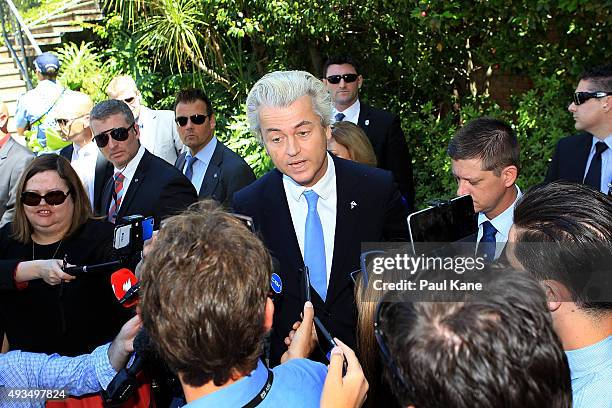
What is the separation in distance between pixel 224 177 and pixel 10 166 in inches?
63.4

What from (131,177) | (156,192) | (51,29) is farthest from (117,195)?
(51,29)

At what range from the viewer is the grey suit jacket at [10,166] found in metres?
5.23

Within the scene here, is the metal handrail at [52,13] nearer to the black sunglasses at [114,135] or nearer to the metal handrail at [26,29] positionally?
the metal handrail at [26,29]

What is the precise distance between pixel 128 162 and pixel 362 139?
1.60 meters

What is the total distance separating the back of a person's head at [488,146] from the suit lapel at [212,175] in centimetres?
226

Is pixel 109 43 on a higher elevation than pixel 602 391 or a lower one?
higher

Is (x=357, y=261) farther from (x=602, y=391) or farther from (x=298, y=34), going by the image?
(x=298, y=34)

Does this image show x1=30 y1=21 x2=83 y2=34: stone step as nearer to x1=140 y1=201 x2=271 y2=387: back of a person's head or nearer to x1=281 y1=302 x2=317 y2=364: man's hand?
x1=281 y1=302 x2=317 y2=364: man's hand

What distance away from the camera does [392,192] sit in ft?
10.2

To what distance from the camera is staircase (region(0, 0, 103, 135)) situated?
12.1 m

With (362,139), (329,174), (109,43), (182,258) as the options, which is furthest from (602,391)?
(109,43)

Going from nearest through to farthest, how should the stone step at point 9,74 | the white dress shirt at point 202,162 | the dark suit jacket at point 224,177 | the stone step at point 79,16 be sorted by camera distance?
the dark suit jacket at point 224,177
the white dress shirt at point 202,162
the stone step at point 9,74
the stone step at point 79,16

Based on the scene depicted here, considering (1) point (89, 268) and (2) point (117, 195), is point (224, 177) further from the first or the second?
(1) point (89, 268)

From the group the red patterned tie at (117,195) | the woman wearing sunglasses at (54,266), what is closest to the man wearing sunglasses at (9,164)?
the red patterned tie at (117,195)
